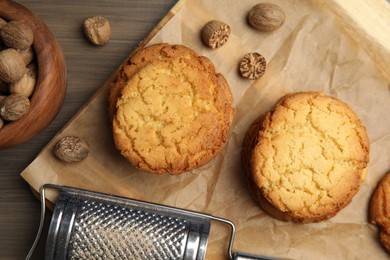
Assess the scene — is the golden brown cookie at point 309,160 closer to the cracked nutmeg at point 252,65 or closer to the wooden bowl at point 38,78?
the cracked nutmeg at point 252,65

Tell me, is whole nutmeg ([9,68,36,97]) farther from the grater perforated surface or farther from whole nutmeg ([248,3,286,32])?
whole nutmeg ([248,3,286,32])

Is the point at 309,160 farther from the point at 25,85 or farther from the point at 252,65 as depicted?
the point at 25,85

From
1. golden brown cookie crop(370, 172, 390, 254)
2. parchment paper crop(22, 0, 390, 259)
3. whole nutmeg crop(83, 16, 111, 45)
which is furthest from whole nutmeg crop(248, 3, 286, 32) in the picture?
golden brown cookie crop(370, 172, 390, 254)

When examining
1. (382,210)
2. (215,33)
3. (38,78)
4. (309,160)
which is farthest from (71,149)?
(382,210)

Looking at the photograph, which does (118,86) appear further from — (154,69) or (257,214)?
(257,214)

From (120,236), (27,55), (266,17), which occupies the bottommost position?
(120,236)

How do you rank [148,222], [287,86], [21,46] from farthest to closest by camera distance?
[287,86] < [148,222] < [21,46]

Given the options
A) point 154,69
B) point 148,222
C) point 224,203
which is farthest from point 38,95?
point 224,203
